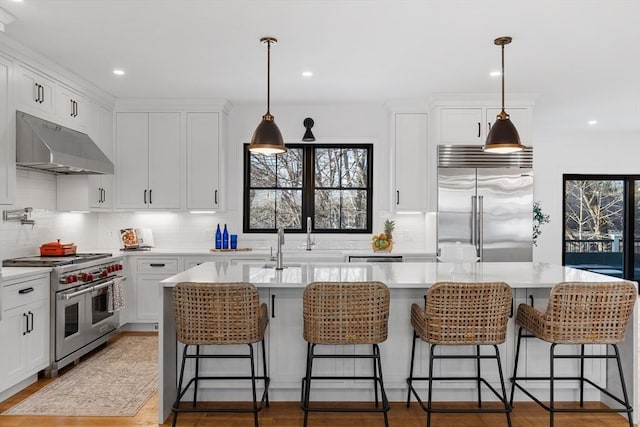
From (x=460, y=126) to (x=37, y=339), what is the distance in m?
4.54

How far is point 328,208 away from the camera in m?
5.88

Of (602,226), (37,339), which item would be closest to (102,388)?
(37,339)

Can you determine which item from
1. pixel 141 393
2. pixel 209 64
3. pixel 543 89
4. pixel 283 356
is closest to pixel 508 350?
pixel 283 356

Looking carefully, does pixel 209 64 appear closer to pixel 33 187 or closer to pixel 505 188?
pixel 33 187

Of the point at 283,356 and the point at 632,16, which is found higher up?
the point at 632,16

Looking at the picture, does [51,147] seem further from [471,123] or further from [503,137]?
[471,123]

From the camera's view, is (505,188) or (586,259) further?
(586,259)

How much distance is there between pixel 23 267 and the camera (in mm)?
3789

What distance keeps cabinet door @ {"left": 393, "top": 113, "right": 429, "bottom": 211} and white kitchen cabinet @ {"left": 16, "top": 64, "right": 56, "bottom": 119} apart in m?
3.54

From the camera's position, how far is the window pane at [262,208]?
5.86 meters

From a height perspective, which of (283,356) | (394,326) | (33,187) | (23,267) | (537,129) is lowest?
(283,356)

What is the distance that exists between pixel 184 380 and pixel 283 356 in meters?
0.70

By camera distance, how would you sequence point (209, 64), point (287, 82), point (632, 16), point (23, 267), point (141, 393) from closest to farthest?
point (632, 16)
point (141, 393)
point (23, 267)
point (209, 64)
point (287, 82)

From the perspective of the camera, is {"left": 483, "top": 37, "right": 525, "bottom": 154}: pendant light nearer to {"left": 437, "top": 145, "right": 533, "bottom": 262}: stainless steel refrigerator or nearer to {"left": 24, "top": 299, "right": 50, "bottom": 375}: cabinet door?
{"left": 437, "top": 145, "right": 533, "bottom": 262}: stainless steel refrigerator
